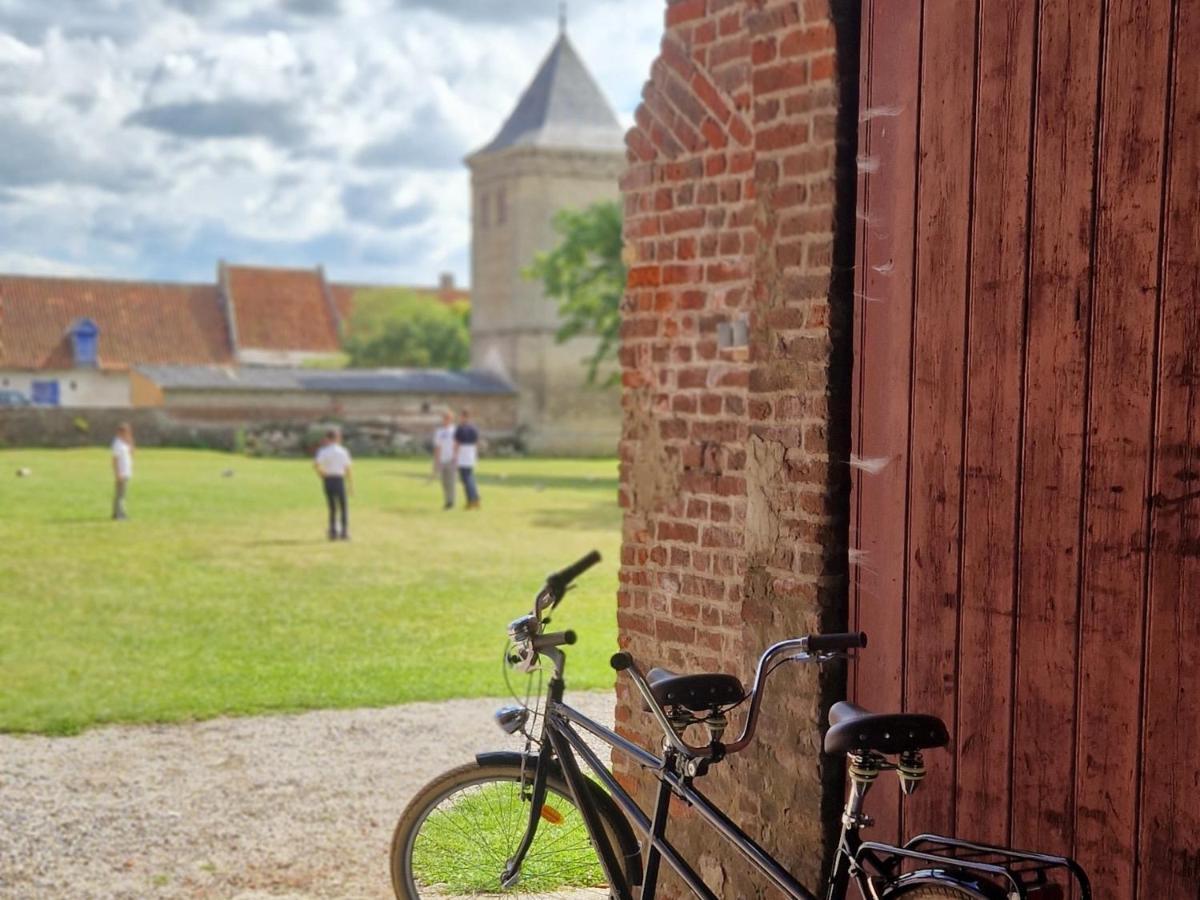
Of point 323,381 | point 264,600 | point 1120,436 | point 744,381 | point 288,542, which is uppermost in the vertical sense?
point 744,381

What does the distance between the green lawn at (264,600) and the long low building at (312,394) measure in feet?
65.3

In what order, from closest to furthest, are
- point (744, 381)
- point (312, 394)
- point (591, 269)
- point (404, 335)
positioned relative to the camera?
point (744, 381) → point (591, 269) → point (312, 394) → point (404, 335)

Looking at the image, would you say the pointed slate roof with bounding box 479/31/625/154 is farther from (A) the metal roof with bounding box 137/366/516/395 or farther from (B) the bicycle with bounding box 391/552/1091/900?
(B) the bicycle with bounding box 391/552/1091/900

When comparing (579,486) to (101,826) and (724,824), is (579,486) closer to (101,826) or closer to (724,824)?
(101,826)

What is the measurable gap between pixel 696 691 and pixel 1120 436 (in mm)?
1152

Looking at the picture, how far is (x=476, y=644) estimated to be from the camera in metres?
10.4

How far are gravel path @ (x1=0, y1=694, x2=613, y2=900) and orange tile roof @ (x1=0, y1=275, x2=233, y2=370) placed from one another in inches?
2282

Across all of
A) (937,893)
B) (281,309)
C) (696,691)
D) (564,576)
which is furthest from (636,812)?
(281,309)

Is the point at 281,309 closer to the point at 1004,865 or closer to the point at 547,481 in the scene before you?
the point at 547,481

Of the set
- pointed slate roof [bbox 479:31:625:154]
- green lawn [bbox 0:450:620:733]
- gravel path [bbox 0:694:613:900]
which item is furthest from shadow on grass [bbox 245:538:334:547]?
pointed slate roof [bbox 479:31:625:154]

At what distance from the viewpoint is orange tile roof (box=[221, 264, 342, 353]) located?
225ft

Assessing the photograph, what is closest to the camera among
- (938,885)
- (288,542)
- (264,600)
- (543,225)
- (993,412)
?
(938,885)

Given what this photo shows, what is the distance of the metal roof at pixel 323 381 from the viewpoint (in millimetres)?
45906

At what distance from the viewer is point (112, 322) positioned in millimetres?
63562
